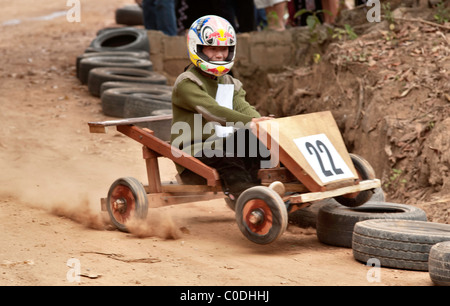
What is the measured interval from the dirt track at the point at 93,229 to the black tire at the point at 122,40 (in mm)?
1012

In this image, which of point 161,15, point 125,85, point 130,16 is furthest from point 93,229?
point 130,16

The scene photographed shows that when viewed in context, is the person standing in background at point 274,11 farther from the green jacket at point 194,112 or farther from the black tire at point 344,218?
the black tire at point 344,218

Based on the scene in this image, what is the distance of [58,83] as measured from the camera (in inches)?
460

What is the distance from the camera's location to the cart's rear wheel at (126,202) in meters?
5.92

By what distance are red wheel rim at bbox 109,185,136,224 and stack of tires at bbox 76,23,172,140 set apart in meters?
2.73

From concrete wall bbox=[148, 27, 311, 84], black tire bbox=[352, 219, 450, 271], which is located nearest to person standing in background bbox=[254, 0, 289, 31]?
concrete wall bbox=[148, 27, 311, 84]

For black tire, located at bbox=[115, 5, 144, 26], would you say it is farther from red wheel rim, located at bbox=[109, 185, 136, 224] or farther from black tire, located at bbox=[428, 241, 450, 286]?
black tire, located at bbox=[428, 241, 450, 286]

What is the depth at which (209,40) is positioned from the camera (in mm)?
5938

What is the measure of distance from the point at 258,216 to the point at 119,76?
6.01 meters

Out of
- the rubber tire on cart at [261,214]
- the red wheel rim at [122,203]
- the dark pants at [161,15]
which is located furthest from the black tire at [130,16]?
the rubber tire on cart at [261,214]

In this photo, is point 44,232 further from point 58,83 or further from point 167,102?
point 58,83

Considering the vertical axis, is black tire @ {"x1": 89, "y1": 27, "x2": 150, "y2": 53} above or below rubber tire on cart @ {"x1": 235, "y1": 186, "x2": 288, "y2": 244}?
above

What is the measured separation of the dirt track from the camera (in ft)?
15.4

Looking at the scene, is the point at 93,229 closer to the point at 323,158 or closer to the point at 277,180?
the point at 277,180
